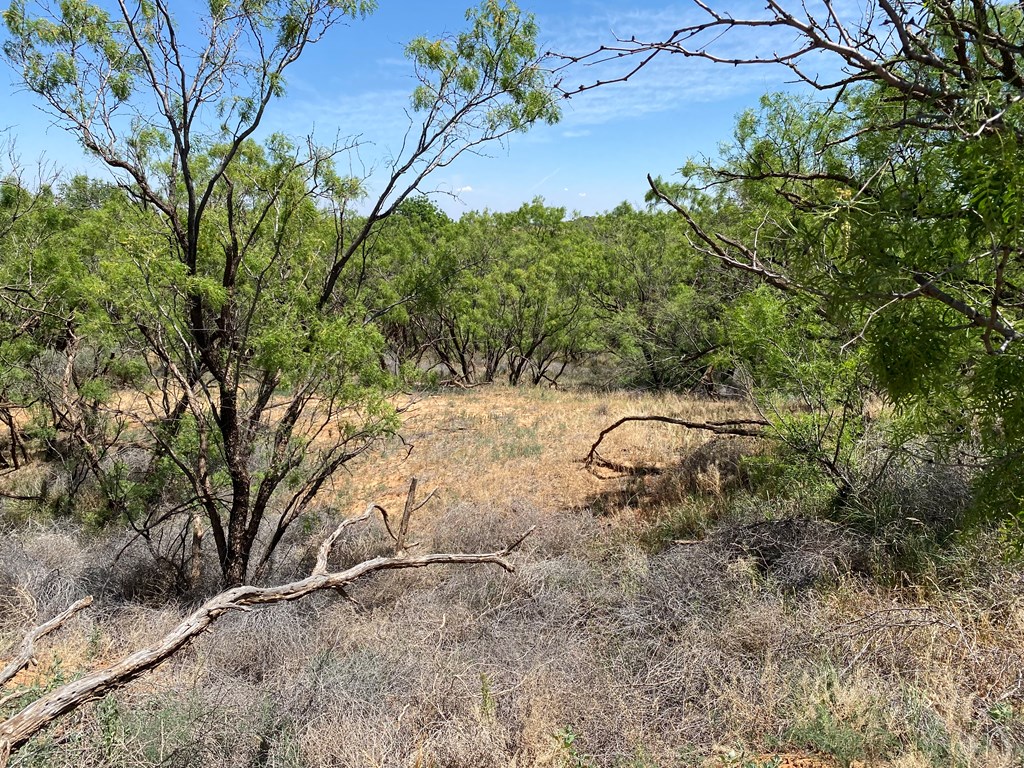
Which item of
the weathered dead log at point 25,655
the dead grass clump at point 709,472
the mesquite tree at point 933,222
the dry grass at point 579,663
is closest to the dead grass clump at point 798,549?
the dry grass at point 579,663

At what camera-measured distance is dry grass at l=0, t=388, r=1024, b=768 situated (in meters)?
3.03

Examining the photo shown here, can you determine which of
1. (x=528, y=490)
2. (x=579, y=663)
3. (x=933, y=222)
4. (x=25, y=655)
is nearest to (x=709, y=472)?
(x=528, y=490)

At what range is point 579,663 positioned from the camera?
395 centimetres

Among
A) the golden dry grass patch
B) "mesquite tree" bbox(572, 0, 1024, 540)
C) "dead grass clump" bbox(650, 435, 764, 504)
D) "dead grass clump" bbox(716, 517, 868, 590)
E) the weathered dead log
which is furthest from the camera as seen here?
the golden dry grass patch

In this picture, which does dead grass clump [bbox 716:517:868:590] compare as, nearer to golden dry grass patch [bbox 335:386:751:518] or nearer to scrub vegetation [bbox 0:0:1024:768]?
scrub vegetation [bbox 0:0:1024:768]

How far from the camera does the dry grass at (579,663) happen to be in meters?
3.03

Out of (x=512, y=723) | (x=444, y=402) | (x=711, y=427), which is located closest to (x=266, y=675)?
(x=512, y=723)

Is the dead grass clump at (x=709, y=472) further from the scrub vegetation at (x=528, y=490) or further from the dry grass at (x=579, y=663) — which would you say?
the dry grass at (x=579, y=663)

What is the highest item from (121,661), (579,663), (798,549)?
(121,661)

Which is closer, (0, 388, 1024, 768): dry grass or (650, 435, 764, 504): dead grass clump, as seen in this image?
(0, 388, 1024, 768): dry grass

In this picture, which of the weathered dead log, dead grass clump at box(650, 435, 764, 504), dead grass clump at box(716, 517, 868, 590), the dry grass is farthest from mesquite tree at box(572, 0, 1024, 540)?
dead grass clump at box(650, 435, 764, 504)

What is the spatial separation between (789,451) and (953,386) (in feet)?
11.8

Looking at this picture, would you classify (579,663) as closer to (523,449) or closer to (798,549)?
(798,549)

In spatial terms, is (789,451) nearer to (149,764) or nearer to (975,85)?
(975,85)
